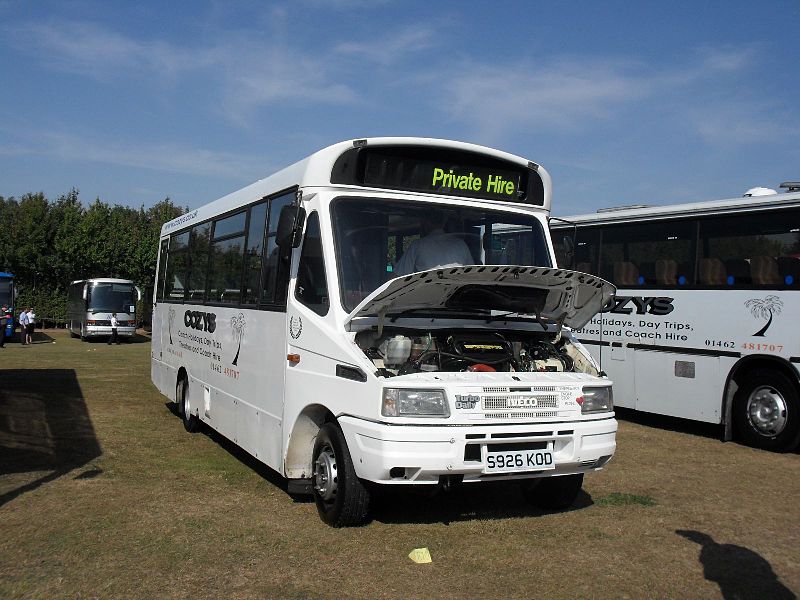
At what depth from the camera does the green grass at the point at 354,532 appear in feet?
16.7

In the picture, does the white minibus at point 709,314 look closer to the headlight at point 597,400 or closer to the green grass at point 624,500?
the green grass at point 624,500

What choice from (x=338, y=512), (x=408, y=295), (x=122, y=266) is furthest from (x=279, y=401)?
(x=122, y=266)

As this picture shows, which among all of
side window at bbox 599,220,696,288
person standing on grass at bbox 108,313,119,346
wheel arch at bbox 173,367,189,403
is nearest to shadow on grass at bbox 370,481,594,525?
wheel arch at bbox 173,367,189,403

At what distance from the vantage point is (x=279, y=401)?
705cm

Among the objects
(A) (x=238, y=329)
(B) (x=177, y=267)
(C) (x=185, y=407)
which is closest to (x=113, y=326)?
(B) (x=177, y=267)

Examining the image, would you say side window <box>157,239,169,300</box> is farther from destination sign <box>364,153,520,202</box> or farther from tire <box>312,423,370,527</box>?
tire <box>312,423,370,527</box>

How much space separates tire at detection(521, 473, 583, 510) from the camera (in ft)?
22.4

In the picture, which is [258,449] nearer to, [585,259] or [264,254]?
[264,254]

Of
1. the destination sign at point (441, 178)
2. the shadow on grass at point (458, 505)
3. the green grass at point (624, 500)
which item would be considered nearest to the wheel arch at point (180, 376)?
the shadow on grass at point (458, 505)

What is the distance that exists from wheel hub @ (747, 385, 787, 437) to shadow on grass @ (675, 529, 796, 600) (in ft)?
15.3

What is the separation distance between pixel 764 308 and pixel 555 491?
5.00 m

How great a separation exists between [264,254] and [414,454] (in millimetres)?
3079

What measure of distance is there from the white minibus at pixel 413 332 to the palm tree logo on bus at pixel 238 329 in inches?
2.3

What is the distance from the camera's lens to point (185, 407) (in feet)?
35.8
